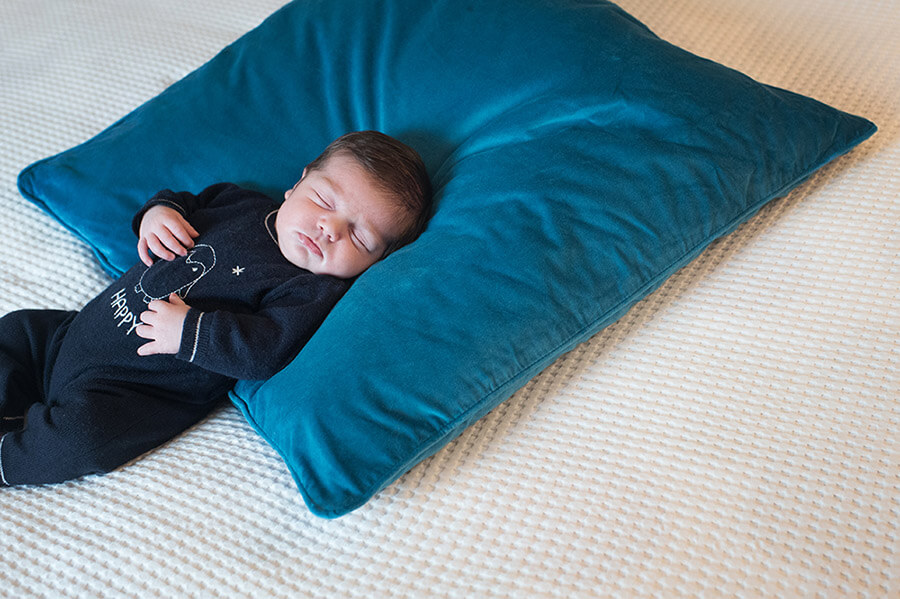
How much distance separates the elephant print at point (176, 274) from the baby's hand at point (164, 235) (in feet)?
0.05

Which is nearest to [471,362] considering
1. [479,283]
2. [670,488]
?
[479,283]

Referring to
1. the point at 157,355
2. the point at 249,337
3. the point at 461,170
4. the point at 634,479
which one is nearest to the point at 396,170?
the point at 461,170

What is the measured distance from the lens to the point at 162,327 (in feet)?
3.37

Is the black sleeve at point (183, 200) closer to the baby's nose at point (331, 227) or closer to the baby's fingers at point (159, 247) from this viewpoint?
the baby's fingers at point (159, 247)

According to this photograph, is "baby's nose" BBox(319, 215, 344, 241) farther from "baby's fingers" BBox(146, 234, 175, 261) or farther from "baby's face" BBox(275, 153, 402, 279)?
"baby's fingers" BBox(146, 234, 175, 261)

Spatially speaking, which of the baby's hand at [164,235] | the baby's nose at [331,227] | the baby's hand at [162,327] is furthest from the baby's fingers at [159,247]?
the baby's nose at [331,227]

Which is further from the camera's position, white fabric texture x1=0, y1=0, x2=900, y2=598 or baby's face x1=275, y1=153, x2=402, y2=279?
baby's face x1=275, y1=153, x2=402, y2=279

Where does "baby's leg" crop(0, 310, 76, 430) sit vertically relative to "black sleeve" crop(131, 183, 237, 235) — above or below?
below

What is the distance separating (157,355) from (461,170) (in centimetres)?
52

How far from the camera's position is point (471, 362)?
0.90m

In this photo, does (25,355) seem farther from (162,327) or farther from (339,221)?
(339,221)

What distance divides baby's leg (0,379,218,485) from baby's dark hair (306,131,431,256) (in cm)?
41

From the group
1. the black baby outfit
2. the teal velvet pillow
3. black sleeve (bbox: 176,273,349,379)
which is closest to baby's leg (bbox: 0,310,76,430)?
the black baby outfit

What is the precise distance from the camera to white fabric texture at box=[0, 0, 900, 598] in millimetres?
799
